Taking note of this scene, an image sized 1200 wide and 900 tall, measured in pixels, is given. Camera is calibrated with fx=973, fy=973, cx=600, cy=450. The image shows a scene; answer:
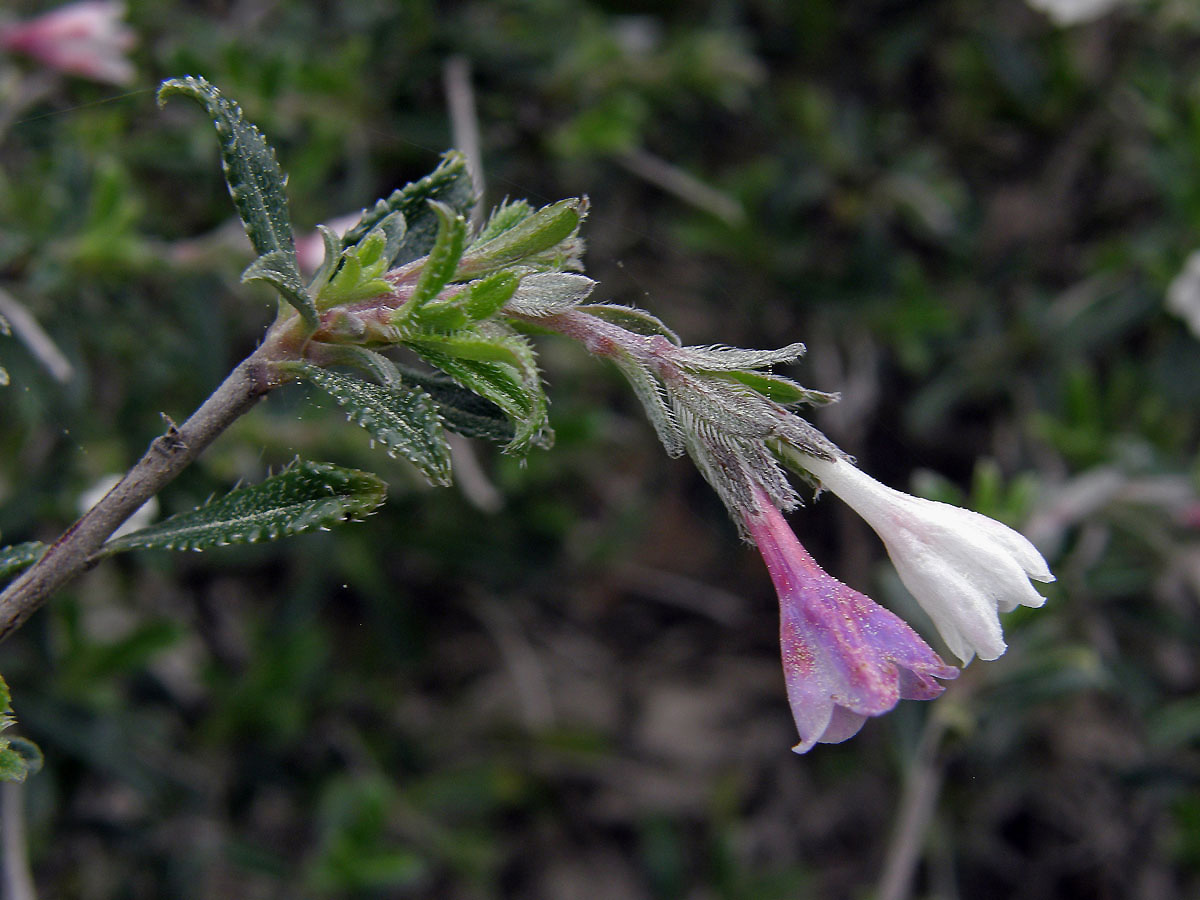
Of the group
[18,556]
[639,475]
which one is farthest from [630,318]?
[639,475]

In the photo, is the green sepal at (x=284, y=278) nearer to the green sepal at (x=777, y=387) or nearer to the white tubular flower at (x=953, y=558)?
the green sepal at (x=777, y=387)

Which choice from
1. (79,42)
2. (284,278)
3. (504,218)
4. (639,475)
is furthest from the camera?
(639,475)

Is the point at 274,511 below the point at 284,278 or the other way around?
below

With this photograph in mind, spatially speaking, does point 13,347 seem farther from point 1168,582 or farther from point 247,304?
point 1168,582

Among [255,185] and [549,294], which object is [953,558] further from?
[255,185]

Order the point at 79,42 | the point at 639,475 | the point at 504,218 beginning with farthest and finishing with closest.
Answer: the point at 639,475 → the point at 79,42 → the point at 504,218

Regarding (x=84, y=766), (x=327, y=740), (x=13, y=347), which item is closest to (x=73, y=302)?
(x=13, y=347)
